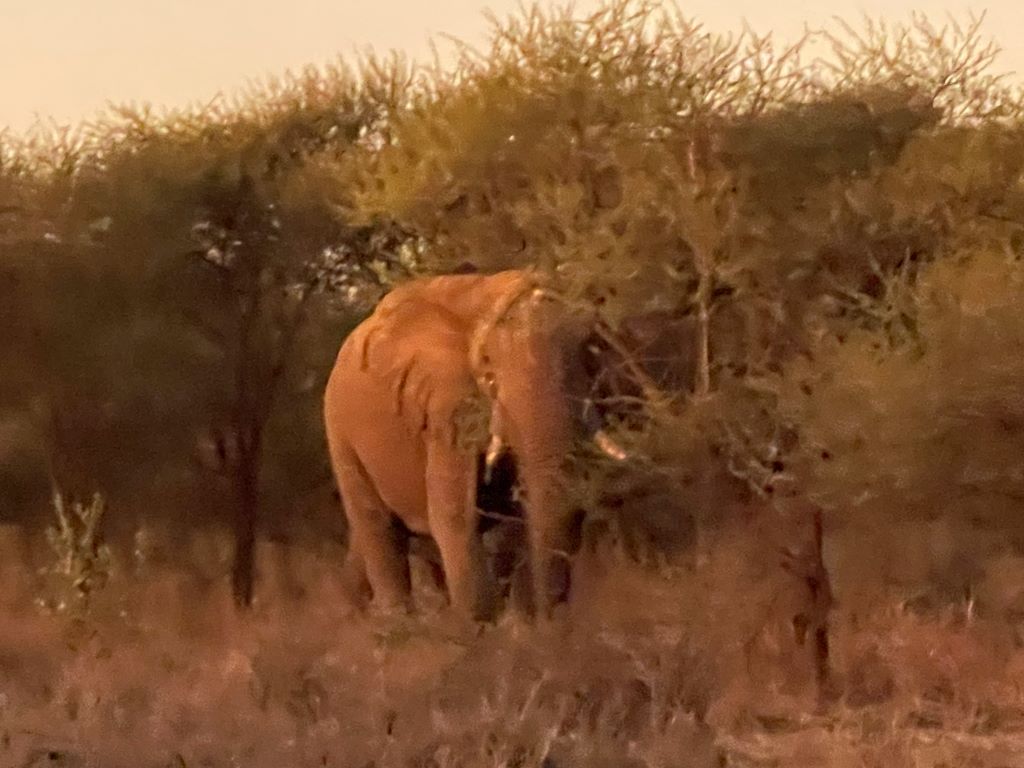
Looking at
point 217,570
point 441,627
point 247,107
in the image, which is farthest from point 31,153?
point 441,627

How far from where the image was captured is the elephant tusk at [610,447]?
4.18 metres

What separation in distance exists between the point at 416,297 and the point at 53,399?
2.34 meters

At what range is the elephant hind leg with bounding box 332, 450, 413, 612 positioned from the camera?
5.48 metres

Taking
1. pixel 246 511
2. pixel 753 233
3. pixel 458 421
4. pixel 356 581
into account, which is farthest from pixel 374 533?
pixel 753 233

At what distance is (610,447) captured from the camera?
13.8ft

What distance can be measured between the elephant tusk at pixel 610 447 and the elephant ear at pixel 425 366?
1.56ft

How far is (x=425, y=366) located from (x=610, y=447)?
0.90 metres

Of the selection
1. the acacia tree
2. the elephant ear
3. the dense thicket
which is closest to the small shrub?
the acacia tree

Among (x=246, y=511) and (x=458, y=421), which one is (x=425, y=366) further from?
(x=246, y=511)

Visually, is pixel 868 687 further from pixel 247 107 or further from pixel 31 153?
pixel 31 153

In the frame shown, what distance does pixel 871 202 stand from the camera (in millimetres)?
4039

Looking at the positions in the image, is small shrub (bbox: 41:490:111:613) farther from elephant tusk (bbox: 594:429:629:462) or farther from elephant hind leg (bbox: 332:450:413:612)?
elephant tusk (bbox: 594:429:629:462)

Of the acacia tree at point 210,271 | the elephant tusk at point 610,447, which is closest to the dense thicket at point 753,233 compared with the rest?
the elephant tusk at point 610,447

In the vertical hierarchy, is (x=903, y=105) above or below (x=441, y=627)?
above
